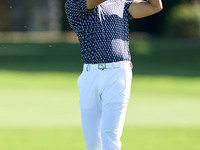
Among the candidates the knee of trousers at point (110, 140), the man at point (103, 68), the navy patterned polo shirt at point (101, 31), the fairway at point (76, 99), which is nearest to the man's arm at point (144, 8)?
the man at point (103, 68)

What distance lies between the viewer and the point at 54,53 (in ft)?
96.2

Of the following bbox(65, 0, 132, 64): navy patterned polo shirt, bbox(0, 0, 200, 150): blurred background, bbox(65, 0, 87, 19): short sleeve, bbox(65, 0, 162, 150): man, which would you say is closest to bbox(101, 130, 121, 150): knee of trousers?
bbox(65, 0, 162, 150): man

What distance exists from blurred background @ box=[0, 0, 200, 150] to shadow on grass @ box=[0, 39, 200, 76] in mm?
44

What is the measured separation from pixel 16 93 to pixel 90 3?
10997 mm

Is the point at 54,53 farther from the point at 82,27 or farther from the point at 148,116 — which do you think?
the point at 82,27

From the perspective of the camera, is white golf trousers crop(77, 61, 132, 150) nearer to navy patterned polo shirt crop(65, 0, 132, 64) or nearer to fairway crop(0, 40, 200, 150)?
navy patterned polo shirt crop(65, 0, 132, 64)

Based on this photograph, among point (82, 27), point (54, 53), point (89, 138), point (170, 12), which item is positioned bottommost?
point (54, 53)

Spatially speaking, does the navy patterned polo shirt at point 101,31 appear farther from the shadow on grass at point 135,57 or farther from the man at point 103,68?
the shadow on grass at point 135,57

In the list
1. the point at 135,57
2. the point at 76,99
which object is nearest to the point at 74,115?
the point at 76,99

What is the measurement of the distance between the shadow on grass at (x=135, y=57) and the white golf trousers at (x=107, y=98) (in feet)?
54.5

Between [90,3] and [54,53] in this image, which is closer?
[90,3]

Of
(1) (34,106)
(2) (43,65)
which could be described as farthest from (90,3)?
(2) (43,65)

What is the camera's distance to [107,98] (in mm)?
5168

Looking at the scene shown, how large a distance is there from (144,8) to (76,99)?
9201mm
